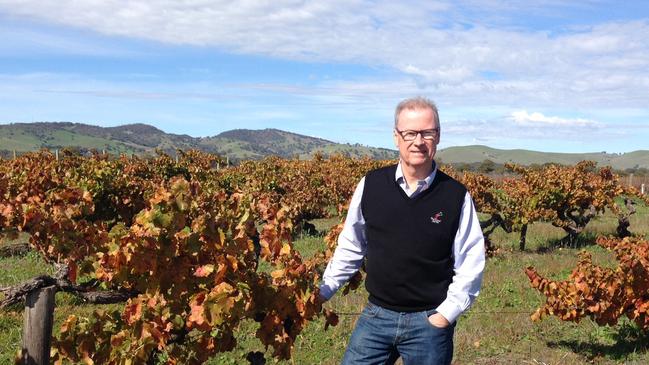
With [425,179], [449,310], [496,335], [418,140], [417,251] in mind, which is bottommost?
[496,335]

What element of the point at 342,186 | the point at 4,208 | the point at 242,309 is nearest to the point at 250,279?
the point at 242,309

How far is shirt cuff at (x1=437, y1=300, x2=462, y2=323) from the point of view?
3223mm

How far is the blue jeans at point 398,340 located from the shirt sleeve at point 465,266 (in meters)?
0.15

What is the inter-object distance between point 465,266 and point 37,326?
2.61m

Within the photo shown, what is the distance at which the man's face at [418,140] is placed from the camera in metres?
3.26

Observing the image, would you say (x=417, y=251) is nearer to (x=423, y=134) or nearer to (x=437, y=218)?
(x=437, y=218)

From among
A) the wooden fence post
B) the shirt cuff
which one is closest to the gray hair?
the shirt cuff

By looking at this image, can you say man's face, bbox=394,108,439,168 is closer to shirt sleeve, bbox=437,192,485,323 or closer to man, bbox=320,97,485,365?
man, bbox=320,97,485,365

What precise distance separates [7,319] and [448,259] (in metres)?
7.42

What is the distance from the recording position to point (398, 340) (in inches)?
135

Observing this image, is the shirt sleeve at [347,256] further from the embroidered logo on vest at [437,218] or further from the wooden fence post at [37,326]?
the wooden fence post at [37,326]

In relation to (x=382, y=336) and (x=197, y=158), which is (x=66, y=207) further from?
(x=197, y=158)

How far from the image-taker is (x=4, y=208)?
267 inches

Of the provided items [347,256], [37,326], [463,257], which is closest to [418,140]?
[463,257]
